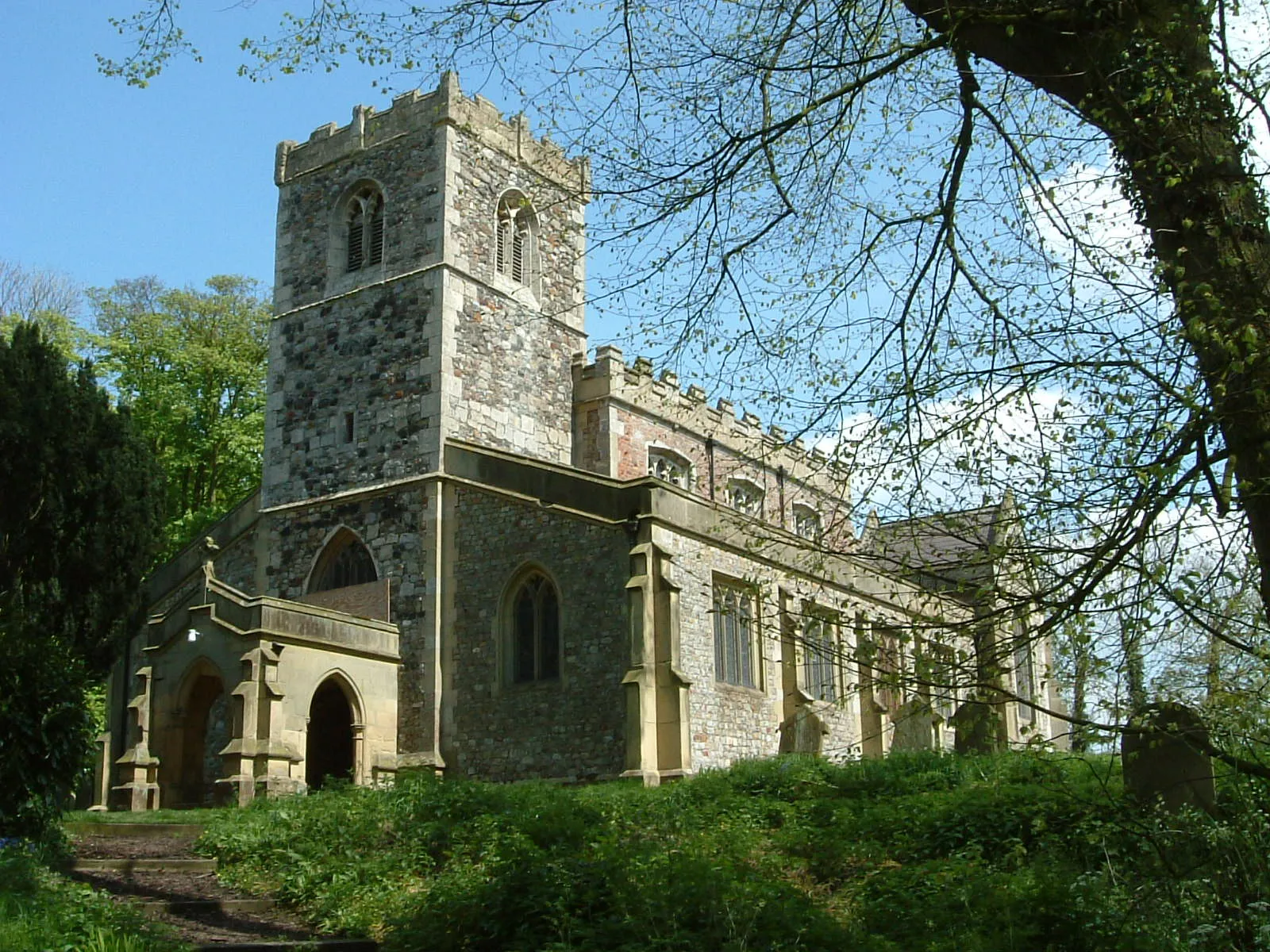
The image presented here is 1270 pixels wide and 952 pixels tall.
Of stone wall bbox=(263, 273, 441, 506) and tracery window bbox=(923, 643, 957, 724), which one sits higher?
stone wall bbox=(263, 273, 441, 506)

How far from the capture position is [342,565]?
74.8ft

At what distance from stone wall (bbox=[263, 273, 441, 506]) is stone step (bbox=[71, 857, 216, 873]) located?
1056 centimetres

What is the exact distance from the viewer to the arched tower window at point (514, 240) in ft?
80.9

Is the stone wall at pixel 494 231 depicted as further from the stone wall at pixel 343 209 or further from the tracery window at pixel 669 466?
the tracery window at pixel 669 466

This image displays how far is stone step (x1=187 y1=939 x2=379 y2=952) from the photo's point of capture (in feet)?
27.6

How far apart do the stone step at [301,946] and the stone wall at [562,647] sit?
31.7ft

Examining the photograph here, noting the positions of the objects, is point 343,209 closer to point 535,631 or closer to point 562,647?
point 535,631

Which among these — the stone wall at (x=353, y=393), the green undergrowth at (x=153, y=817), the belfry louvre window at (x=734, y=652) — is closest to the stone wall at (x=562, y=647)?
the belfry louvre window at (x=734, y=652)

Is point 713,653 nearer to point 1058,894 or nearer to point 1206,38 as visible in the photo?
point 1058,894

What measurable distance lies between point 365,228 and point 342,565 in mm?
6578

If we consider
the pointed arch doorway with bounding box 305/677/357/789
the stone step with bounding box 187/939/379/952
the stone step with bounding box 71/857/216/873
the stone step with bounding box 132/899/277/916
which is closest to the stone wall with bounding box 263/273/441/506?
the pointed arch doorway with bounding box 305/677/357/789

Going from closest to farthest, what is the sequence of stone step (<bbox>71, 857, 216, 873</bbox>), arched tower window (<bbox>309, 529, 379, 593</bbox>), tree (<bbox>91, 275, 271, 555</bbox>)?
stone step (<bbox>71, 857, 216, 873</bbox>) < arched tower window (<bbox>309, 529, 379, 593</bbox>) < tree (<bbox>91, 275, 271, 555</bbox>)

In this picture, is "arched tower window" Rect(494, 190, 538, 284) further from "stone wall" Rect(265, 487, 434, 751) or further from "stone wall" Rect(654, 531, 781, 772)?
"stone wall" Rect(654, 531, 781, 772)

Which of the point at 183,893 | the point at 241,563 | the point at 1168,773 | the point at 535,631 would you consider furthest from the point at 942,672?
the point at 241,563
